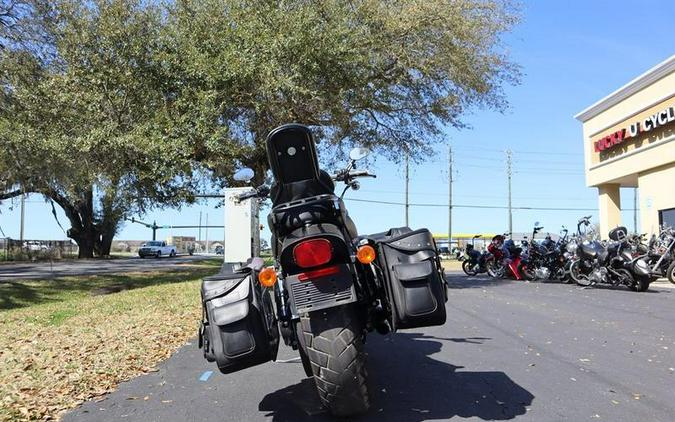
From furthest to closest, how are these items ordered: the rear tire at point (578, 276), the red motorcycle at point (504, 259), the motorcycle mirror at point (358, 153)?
the red motorcycle at point (504, 259) < the rear tire at point (578, 276) < the motorcycle mirror at point (358, 153)

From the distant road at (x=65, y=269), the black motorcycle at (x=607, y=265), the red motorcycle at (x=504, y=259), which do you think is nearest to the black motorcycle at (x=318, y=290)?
the black motorcycle at (x=607, y=265)

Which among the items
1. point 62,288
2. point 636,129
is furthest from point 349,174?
point 636,129

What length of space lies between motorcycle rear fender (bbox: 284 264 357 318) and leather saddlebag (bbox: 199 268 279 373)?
27 centimetres

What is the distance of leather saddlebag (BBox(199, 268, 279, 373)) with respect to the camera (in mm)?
4027

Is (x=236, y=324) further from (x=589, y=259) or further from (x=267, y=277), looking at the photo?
(x=589, y=259)

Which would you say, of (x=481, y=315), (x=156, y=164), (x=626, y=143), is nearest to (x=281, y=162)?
(x=481, y=315)

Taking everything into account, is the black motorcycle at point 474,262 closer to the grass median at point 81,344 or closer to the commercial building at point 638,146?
the commercial building at point 638,146

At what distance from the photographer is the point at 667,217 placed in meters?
21.0

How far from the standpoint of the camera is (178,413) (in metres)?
4.62

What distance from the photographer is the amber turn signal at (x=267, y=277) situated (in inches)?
166

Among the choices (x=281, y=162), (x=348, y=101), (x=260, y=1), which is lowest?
(x=281, y=162)

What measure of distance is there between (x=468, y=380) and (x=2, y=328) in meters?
8.52

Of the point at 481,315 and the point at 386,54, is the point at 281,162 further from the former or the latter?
the point at 386,54

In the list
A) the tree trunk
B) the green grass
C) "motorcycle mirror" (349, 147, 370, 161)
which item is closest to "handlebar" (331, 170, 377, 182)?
"motorcycle mirror" (349, 147, 370, 161)
